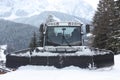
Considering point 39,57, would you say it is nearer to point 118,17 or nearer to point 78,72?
point 78,72

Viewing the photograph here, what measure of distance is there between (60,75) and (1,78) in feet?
5.82

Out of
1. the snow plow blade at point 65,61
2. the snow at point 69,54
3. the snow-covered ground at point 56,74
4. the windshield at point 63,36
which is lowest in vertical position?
the snow-covered ground at point 56,74

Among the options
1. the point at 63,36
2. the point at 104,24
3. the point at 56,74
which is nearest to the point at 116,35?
the point at 104,24

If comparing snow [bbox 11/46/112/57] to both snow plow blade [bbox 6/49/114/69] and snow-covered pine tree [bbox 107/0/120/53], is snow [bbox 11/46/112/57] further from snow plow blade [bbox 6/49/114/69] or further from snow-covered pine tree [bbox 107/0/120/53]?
snow-covered pine tree [bbox 107/0/120/53]

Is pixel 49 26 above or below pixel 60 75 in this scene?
above

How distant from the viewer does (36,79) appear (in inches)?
434

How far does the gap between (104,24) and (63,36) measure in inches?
1103

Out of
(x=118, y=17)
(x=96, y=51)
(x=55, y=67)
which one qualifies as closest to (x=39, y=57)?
(x=55, y=67)

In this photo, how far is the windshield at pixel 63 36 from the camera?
51.9 ft

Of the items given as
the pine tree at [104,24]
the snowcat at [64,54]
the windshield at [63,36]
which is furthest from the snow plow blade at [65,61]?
the pine tree at [104,24]

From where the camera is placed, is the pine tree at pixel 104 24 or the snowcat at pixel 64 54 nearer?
the snowcat at pixel 64 54

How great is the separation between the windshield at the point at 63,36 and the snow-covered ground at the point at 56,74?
277cm

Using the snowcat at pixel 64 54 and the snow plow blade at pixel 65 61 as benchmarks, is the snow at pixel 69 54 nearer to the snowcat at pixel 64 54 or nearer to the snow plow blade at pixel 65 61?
the snowcat at pixel 64 54

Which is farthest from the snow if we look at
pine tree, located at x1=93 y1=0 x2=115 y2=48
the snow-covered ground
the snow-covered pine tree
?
pine tree, located at x1=93 y1=0 x2=115 y2=48
